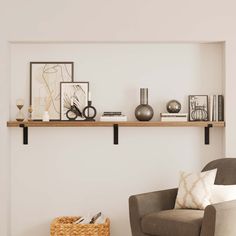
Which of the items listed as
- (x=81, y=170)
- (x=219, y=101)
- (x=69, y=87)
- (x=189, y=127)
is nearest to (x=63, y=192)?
(x=81, y=170)

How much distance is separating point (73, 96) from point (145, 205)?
1.38 metres

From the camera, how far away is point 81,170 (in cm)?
538

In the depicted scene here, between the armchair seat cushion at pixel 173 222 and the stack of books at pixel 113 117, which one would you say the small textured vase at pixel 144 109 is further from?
the armchair seat cushion at pixel 173 222

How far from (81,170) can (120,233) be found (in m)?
0.70

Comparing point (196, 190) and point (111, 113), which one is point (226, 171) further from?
point (111, 113)

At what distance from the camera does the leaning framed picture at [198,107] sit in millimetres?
5320

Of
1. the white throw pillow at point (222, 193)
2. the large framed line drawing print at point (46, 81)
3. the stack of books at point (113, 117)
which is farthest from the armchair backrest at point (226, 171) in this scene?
the large framed line drawing print at point (46, 81)

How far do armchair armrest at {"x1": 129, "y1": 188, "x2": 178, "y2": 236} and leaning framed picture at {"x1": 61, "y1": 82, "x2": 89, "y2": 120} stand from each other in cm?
119

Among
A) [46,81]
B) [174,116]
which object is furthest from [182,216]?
[46,81]

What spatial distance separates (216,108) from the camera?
5.27 m

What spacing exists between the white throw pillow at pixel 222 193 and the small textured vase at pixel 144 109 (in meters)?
1.01

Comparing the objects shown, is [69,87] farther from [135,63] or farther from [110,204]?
[110,204]

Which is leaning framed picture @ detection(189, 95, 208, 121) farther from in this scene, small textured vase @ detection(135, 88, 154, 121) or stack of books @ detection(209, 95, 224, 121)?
small textured vase @ detection(135, 88, 154, 121)

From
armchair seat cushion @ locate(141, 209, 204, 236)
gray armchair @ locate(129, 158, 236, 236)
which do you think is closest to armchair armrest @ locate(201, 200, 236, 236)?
gray armchair @ locate(129, 158, 236, 236)
